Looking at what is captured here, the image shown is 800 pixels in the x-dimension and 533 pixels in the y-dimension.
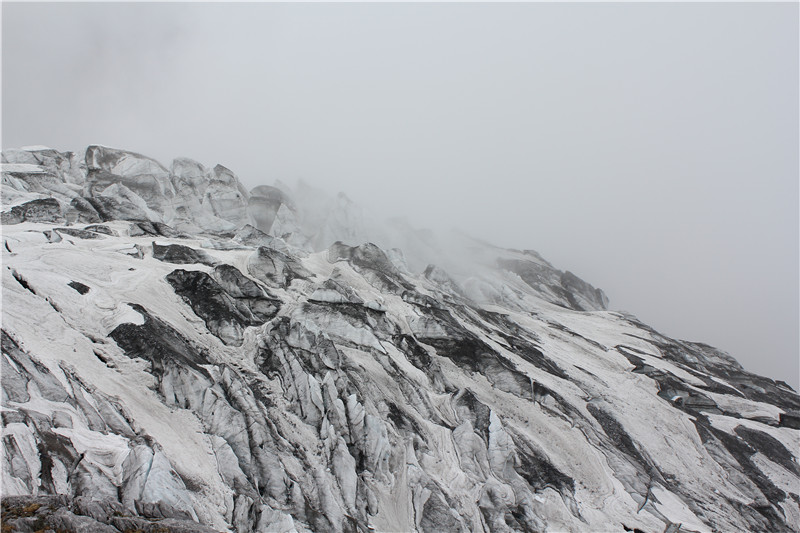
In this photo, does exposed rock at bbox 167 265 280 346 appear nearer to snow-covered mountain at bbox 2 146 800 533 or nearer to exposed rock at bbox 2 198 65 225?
snow-covered mountain at bbox 2 146 800 533

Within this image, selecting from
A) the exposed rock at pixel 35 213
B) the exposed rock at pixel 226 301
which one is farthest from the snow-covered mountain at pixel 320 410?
the exposed rock at pixel 35 213

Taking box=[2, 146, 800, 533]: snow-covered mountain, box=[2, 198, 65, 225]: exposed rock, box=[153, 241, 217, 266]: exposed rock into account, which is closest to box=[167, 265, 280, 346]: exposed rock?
box=[2, 146, 800, 533]: snow-covered mountain

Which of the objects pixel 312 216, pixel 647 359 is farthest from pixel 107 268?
pixel 312 216

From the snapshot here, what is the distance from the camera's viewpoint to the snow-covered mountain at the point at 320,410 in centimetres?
1877

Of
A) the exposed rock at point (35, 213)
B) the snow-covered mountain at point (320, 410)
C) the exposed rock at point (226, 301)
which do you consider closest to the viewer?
the snow-covered mountain at point (320, 410)

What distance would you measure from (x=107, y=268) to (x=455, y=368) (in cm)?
3689

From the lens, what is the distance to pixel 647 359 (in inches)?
2249

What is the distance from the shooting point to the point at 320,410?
1172 inches

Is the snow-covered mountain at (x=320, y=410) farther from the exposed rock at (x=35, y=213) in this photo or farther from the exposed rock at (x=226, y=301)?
the exposed rock at (x=35, y=213)

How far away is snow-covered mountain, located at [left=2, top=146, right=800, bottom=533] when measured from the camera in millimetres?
18766

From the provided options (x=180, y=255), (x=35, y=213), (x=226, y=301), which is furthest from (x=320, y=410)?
(x=35, y=213)

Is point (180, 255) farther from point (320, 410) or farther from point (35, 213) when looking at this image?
point (320, 410)

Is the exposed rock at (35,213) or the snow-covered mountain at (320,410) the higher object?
the snow-covered mountain at (320,410)

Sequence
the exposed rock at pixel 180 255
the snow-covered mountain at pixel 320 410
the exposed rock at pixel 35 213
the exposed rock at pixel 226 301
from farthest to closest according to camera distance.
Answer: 1. the exposed rock at pixel 35 213
2. the exposed rock at pixel 180 255
3. the exposed rock at pixel 226 301
4. the snow-covered mountain at pixel 320 410
